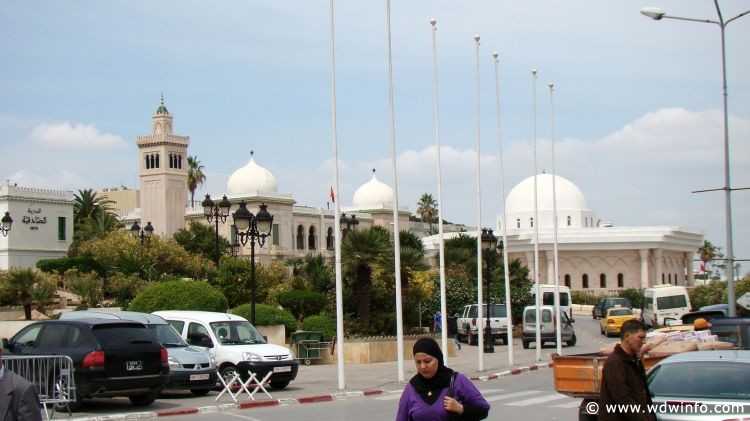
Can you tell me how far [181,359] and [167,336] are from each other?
83 centimetres

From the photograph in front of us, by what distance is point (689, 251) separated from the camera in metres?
107

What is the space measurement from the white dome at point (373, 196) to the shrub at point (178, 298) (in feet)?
283

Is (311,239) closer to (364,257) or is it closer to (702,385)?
(364,257)

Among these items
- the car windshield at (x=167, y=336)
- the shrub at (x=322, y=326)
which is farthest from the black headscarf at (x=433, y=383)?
the shrub at (x=322, y=326)

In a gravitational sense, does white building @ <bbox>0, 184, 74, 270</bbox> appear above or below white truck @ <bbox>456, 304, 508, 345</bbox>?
above

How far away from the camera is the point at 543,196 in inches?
4146

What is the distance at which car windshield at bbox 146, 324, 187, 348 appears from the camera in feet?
63.8

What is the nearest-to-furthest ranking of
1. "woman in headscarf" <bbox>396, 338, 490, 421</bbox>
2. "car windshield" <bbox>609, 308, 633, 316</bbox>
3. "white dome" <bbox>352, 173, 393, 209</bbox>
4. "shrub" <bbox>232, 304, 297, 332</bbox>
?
"woman in headscarf" <bbox>396, 338, 490, 421</bbox>
"shrub" <bbox>232, 304, 297, 332</bbox>
"car windshield" <bbox>609, 308, 633, 316</bbox>
"white dome" <bbox>352, 173, 393, 209</bbox>

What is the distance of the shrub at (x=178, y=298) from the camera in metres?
28.6

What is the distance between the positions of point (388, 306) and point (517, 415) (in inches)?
915

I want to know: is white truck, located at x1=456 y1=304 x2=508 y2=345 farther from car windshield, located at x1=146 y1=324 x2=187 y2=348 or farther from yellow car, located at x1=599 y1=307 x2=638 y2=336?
car windshield, located at x1=146 y1=324 x2=187 y2=348

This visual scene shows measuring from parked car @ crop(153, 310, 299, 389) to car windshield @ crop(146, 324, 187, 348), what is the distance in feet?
2.44

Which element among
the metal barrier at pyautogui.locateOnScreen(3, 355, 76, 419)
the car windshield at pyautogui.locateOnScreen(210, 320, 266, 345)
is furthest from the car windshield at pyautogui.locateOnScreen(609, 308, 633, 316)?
the metal barrier at pyautogui.locateOnScreen(3, 355, 76, 419)

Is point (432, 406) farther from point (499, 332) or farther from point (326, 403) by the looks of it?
point (499, 332)
